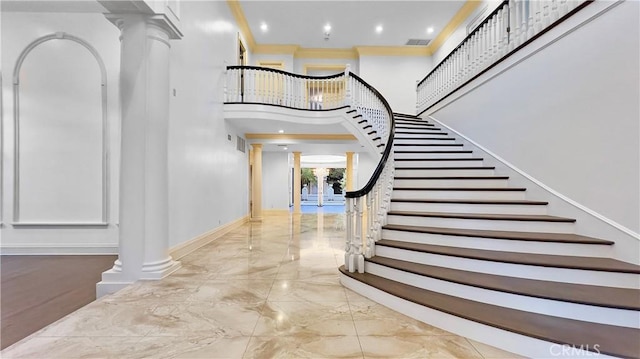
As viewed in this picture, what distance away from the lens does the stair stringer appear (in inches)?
91.0

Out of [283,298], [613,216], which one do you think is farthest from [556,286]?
[283,298]

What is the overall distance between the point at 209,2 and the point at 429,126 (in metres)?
5.29

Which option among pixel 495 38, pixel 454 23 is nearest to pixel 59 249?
pixel 495 38

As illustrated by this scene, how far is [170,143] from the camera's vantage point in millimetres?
3705

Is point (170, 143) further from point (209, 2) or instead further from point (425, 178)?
point (425, 178)

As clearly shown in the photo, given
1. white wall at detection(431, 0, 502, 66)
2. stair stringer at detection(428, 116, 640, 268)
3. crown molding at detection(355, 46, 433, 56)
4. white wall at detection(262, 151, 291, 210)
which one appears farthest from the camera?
white wall at detection(262, 151, 291, 210)

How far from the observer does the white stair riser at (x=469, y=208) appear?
3.24 m

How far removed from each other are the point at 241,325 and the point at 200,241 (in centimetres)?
297

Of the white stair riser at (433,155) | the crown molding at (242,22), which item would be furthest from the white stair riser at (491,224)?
the crown molding at (242,22)

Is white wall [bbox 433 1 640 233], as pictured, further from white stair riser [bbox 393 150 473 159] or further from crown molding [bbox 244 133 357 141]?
crown molding [bbox 244 133 357 141]

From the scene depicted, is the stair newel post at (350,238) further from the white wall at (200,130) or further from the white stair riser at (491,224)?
the white wall at (200,130)

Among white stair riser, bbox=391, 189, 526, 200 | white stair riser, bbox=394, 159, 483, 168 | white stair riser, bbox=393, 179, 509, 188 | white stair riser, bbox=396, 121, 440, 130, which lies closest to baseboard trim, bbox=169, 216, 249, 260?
white stair riser, bbox=391, 189, 526, 200

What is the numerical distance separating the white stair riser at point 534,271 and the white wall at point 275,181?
8.37m

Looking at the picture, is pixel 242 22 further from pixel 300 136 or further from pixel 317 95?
pixel 300 136
